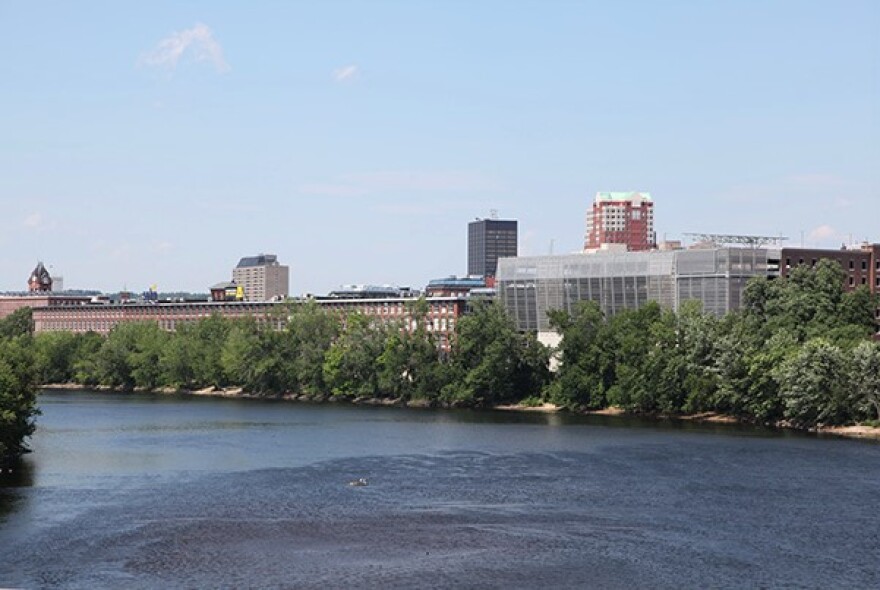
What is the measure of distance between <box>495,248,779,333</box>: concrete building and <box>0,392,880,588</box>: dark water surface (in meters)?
43.4

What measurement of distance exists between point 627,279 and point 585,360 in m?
31.1

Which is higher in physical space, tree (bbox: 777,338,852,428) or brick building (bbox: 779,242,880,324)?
brick building (bbox: 779,242,880,324)

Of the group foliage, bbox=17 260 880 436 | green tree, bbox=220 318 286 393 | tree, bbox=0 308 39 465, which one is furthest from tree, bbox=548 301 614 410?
tree, bbox=0 308 39 465

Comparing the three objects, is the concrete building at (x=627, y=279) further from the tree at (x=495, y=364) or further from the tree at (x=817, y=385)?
the tree at (x=817, y=385)

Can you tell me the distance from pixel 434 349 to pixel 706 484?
257 feet

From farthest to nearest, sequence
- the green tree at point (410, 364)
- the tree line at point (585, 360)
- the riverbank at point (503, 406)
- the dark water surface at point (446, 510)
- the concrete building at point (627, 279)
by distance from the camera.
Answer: the concrete building at point (627, 279), the green tree at point (410, 364), the tree line at point (585, 360), the riverbank at point (503, 406), the dark water surface at point (446, 510)

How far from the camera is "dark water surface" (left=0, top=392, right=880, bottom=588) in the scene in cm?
5791

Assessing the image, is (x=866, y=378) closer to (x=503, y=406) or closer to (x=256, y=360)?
(x=503, y=406)

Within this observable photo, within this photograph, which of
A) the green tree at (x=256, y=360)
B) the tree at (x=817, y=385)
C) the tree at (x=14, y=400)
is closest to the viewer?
the tree at (x=14, y=400)

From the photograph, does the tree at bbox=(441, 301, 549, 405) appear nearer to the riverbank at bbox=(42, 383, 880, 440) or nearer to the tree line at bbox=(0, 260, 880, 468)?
the tree line at bbox=(0, 260, 880, 468)

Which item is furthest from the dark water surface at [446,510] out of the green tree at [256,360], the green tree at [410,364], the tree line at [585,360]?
the green tree at [256,360]

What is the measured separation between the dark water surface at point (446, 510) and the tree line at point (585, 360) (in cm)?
648

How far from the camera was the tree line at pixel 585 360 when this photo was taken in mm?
112812

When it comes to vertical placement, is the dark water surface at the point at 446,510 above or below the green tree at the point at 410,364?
below
